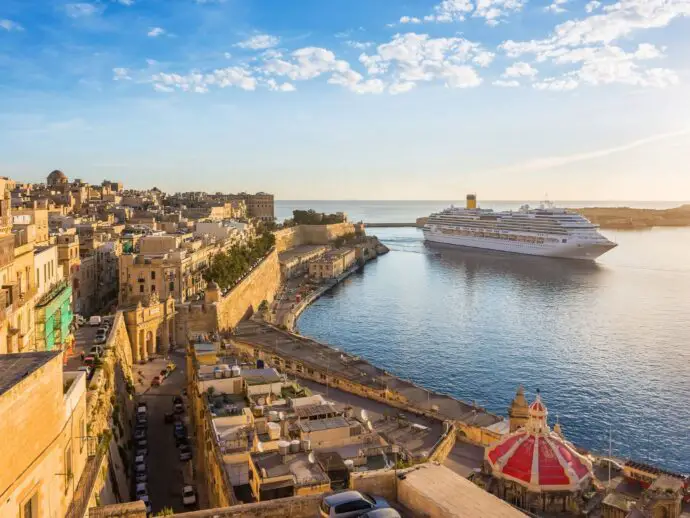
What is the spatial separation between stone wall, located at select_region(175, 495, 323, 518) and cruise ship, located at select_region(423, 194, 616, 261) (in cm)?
7930

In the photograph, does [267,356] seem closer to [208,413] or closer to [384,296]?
[208,413]

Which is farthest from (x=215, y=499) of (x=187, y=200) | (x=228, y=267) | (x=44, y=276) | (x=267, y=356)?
(x=187, y=200)

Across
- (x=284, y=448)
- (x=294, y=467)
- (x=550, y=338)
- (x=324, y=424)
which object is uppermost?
(x=284, y=448)

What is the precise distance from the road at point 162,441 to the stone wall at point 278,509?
31.3ft

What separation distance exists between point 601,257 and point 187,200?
56.2m

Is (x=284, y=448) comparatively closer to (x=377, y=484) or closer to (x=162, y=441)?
(x=377, y=484)

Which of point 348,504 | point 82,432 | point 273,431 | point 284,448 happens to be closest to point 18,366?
point 82,432

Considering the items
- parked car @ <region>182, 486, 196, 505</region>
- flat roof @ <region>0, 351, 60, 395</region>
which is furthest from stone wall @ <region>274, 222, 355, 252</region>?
flat roof @ <region>0, 351, 60, 395</region>

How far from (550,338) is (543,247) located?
49.2 metres

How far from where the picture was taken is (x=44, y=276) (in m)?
21.7

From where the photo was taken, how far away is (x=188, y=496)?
612 inches

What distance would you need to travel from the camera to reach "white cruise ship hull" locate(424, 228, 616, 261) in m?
80.3

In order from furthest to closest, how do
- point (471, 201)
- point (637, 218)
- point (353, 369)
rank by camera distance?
1. point (637, 218)
2. point (471, 201)
3. point (353, 369)

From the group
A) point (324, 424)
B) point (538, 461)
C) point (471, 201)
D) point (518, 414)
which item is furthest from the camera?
point (471, 201)
